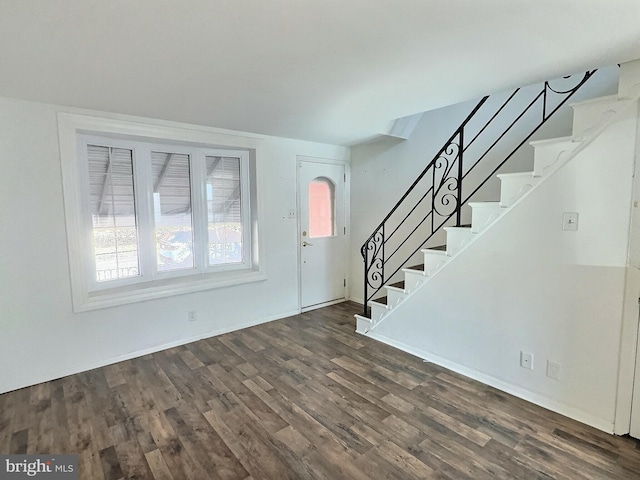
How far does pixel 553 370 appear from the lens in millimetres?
2338

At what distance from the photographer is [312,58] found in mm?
1918

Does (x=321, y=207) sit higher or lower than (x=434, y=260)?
higher

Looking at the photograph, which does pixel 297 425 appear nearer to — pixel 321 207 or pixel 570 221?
pixel 570 221

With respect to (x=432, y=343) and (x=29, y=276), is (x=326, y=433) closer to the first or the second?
(x=432, y=343)

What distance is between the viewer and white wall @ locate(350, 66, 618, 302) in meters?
2.91

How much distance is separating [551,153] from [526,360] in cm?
155

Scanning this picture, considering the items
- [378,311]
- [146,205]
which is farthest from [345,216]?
[146,205]

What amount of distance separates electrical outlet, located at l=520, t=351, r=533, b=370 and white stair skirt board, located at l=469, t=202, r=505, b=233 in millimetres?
1009

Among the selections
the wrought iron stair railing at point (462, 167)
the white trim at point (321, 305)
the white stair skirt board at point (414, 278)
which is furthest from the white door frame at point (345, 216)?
the white stair skirt board at point (414, 278)

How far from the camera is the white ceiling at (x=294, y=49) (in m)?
1.44

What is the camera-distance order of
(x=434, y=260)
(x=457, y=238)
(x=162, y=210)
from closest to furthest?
(x=457, y=238) → (x=434, y=260) → (x=162, y=210)

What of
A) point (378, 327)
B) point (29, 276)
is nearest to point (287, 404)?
point (378, 327)

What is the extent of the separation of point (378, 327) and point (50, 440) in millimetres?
2856

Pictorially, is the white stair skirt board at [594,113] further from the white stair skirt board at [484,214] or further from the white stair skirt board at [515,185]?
the white stair skirt board at [484,214]
